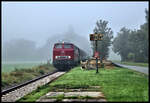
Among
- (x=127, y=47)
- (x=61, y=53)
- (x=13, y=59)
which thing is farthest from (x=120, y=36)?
(x=61, y=53)

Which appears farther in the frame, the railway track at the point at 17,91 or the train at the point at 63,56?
the train at the point at 63,56

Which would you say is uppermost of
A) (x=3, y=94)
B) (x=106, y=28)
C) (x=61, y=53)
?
(x=106, y=28)

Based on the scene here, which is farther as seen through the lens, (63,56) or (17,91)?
(63,56)

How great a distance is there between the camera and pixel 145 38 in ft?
221

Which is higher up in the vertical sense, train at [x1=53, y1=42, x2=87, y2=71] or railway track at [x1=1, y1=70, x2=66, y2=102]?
train at [x1=53, y1=42, x2=87, y2=71]

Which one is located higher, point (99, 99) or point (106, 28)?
point (106, 28)

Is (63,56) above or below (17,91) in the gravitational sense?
above

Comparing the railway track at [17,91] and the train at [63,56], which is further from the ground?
the train at [63,56]

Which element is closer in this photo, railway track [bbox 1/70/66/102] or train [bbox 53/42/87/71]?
railway track [bbox 1/70/66/102]

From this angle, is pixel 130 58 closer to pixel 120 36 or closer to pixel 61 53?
pixel 120 36

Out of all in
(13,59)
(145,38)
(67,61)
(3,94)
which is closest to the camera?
(3,94)

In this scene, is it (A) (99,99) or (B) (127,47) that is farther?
(B) (127,47)

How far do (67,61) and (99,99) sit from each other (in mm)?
23473

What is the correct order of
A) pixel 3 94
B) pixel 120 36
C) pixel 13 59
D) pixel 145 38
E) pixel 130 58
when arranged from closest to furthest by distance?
pixel 3 94, pixel 145 38, pixel 130 58, pixel 120 36, pixel 13 59
